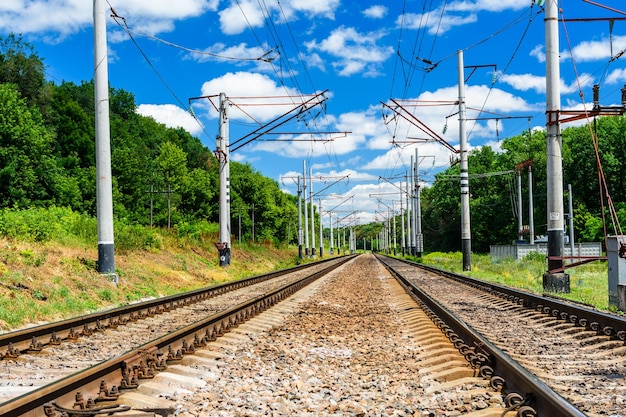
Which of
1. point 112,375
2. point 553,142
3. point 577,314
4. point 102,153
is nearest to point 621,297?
Answer: point 577,314

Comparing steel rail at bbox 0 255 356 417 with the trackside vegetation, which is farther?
the trackside vegetation

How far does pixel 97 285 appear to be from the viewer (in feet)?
50.9

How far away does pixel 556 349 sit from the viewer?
7.72 m

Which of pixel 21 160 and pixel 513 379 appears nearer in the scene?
pixel 513 379

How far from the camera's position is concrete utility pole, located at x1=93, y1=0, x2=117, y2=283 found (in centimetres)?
1627

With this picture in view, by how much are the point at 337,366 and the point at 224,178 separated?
23350mm

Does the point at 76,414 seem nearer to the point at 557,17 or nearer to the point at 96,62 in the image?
the point at 96,62

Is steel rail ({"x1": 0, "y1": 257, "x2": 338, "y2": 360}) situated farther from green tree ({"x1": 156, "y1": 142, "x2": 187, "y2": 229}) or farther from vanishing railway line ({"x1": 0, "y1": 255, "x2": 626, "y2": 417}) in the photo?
green tree ({"x1": 156, "y1": 142, "x2": 187, "y2": 229})

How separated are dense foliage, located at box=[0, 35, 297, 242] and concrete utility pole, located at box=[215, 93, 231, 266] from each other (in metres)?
6.72

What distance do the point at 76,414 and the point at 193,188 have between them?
262ft

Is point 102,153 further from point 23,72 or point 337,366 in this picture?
point 23,72

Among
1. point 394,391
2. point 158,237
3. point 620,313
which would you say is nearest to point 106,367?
point 394,391

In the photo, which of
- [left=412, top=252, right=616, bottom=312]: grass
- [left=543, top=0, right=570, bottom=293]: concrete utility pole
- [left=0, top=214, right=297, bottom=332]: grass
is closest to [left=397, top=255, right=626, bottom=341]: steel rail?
[left=412, top=252, right=616, bottom=312]: grass

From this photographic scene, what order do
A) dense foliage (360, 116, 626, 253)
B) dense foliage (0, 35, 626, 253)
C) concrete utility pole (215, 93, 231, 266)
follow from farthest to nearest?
dense foliage (360, 116, 626, 253) → dense foliage (0, 35, 626, 253) → concrete utility pole (215, 93, 231, 266)
